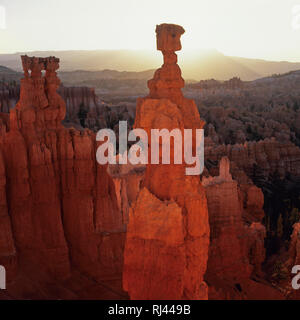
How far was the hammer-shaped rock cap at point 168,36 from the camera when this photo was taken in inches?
225

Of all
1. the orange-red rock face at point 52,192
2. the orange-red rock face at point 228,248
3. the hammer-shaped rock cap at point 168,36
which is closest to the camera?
the hammer-shaped rock cap at point 168,36

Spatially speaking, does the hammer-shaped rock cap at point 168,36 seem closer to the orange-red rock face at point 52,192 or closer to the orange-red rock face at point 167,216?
the orange-red rock face at point 167,216

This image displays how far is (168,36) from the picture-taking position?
18.8 feet

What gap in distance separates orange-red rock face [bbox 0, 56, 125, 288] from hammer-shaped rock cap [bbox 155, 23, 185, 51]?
4381 mm

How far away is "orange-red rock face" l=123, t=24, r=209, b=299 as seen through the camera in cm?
560

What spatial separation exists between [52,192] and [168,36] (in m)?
4.83

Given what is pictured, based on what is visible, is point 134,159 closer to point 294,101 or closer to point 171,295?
point 171,295

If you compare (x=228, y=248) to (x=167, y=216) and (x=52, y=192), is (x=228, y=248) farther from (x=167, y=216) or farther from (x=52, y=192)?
(x=167, y=216)

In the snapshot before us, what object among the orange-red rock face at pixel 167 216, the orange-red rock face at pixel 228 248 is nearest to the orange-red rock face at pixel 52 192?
the orange-red rock face at pixel 228 248

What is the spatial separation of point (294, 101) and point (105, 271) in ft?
157

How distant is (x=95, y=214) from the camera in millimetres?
9859

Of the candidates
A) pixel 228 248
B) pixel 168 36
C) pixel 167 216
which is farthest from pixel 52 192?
pixel 168 36

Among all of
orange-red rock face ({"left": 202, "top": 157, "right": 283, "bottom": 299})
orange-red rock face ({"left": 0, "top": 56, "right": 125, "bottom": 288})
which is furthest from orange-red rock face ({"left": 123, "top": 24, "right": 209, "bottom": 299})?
orange-red rock face ({"left": 202, "top": 157, "right": 283, "bottom": 299})

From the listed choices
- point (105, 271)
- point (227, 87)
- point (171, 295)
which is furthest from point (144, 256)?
point (227, 87)
